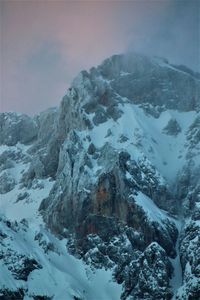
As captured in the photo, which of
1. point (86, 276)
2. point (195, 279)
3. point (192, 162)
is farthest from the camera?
point (192, 162)

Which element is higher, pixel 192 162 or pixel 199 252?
pixel 192 162

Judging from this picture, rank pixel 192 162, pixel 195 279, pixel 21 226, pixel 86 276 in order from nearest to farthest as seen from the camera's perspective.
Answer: pixel 195 279 < pixel 86 276 < pixel 21 226 < pixel 192 162

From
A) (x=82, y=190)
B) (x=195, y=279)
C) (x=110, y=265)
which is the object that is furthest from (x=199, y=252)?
(x=82, y=190)

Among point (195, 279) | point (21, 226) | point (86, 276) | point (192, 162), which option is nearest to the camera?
point (195, 279)

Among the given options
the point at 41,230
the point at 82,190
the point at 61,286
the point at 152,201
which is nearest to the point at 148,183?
the point at 152,201

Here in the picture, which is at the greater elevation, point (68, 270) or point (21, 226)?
point (21, 226)

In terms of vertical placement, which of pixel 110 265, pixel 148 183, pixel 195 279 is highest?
pixel 148 183

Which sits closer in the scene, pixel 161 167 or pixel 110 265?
pixel 110 265

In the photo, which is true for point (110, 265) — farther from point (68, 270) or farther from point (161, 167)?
point (161, 167)

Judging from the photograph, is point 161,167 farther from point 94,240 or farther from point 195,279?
point 195,279
